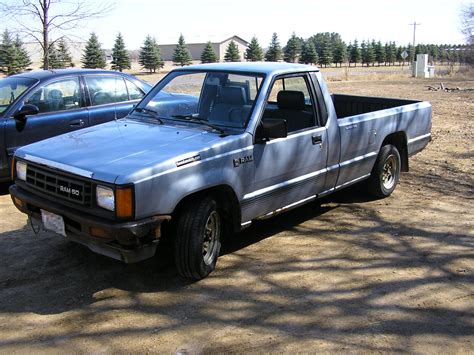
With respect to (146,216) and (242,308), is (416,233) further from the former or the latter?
(146,216)

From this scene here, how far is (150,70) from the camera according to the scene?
63188 mm

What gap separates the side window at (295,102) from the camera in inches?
208

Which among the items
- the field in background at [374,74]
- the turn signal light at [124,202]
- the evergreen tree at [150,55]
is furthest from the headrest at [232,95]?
the evergreen tree at [150,55]

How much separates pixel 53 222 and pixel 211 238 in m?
1.28

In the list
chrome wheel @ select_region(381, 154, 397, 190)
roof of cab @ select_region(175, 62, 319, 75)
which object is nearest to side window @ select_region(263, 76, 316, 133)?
roof of cab @ select_region(175, 62, 319, 75)

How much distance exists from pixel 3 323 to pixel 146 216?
1252mm

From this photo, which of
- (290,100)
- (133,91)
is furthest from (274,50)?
(290,100)

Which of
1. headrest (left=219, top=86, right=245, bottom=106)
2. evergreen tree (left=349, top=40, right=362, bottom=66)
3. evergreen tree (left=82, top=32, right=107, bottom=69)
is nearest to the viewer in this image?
headrest (left=219, top=86, right=245, bottom=106)

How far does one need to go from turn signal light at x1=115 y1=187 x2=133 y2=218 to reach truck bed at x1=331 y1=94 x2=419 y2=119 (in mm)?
4742

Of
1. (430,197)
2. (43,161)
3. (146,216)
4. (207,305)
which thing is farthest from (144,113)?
(430,197)

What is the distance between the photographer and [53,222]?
3.88 meters

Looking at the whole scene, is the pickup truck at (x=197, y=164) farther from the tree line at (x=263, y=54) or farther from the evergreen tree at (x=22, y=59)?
the evergreen tree at (x=22, y=59)

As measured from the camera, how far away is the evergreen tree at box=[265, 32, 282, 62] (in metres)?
76.4

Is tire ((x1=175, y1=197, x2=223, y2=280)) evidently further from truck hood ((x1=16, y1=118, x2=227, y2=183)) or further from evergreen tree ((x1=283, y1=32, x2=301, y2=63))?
evergreen tree ((x1=283, y1=32, x2=301, y2=63))
